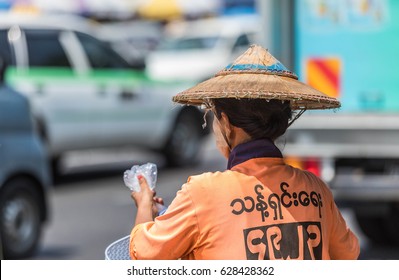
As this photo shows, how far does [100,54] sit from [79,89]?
529 mm

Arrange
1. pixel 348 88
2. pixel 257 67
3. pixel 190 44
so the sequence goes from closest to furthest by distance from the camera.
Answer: pixel 257 67 < pixel 348 88 < pixel 190 44

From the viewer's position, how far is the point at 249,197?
2791 millimetres

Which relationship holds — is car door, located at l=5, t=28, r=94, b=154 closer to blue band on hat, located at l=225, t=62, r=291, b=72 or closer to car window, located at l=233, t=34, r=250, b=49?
car window, located at l=233, t=34, r=250, b=49

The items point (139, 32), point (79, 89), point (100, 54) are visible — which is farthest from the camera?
point (139, 32)

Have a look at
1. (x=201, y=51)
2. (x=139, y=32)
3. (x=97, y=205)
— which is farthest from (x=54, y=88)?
(x=139, y=32)

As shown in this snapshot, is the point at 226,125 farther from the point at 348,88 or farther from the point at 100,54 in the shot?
the point at 100,54

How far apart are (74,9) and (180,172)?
1762 cm

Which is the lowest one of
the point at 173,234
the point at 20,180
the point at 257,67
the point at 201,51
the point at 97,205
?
the point at 97,205

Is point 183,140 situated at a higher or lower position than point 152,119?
lower

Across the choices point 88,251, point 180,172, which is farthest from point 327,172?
point 180,172

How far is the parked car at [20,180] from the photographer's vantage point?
7.14 metres

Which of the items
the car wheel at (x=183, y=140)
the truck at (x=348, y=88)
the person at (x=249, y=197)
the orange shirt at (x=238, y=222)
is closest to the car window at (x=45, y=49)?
the car wheel at (x=183, y=140)

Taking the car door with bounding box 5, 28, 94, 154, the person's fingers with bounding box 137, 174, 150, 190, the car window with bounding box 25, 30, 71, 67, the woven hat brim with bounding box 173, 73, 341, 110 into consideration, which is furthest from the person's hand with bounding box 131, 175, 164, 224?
the car window with bounding box 25, 30, 71, 67
